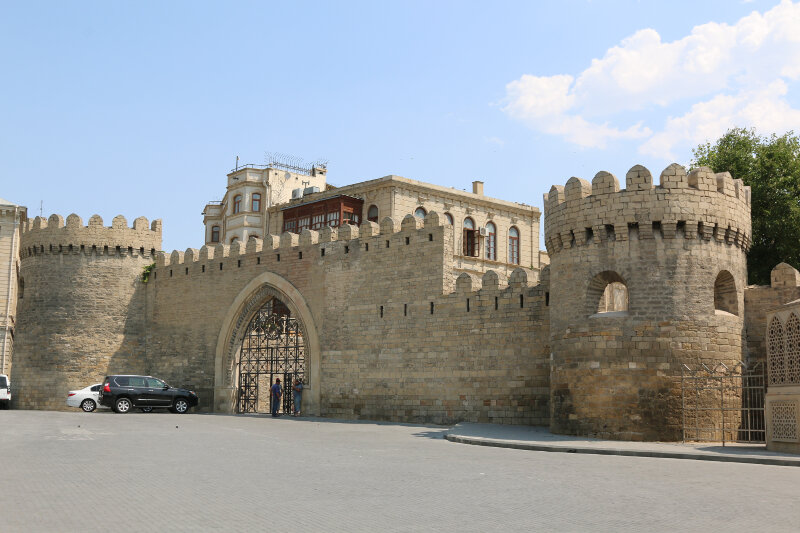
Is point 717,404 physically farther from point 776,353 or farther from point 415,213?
point 415,213

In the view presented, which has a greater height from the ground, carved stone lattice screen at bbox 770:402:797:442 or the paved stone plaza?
carved stone lattice screen at bbox 770:402:797:442

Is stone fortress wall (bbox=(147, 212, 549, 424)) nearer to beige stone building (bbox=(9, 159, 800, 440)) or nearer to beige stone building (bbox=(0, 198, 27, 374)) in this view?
beige stone building (bbox=(9, 159, 800, 440))

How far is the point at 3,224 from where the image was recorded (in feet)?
137

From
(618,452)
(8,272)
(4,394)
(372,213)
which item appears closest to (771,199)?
(618,452)

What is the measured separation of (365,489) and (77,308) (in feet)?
74.7

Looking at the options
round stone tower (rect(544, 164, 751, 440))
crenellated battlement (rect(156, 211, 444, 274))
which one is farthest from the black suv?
round stone tower (rect(544, 164, 751, 440))

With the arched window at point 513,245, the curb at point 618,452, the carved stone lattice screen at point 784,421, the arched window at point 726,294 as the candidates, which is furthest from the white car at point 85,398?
the arched window at point 513,245

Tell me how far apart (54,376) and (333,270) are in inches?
446

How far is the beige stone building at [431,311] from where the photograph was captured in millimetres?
15586

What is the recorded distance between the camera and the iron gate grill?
15000mm

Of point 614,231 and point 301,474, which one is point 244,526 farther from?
point 614,231

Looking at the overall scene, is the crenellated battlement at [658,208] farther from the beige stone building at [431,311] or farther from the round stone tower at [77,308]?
the round stone tower at [77,308]

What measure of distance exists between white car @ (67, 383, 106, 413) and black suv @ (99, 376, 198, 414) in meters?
1.40

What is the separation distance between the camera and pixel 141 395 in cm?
2459
